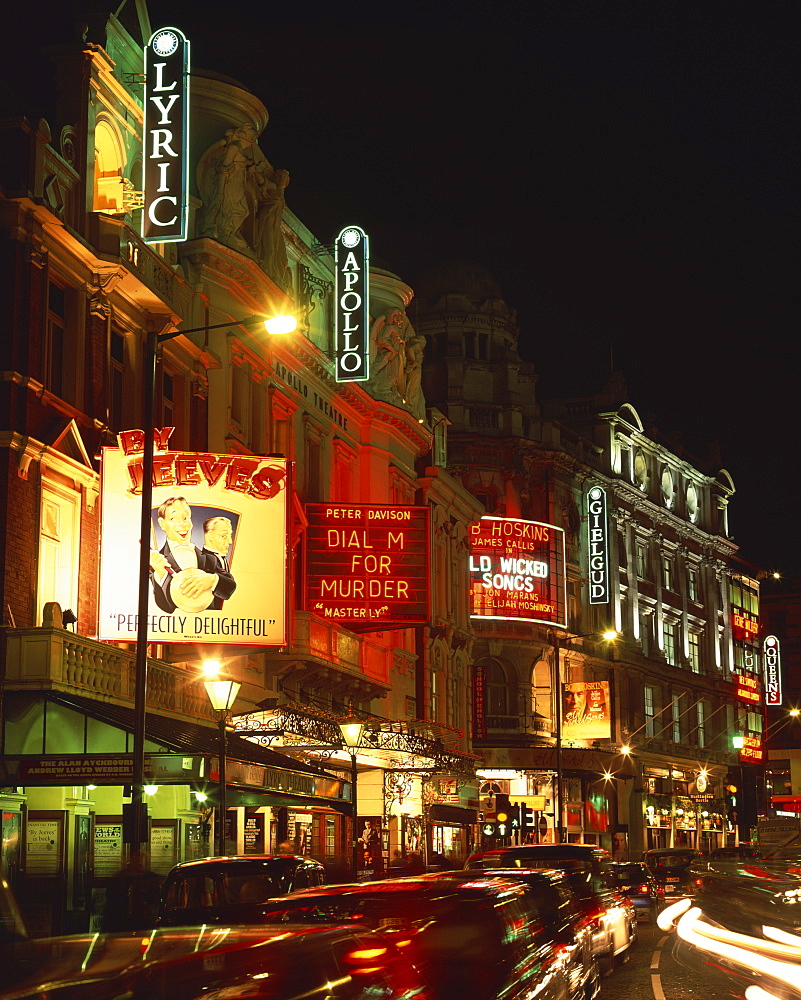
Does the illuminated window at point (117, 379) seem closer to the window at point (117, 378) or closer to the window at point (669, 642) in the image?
the window at point (117, 378)

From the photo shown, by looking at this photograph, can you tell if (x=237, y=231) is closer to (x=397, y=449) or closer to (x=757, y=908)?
(x=397, y=449)

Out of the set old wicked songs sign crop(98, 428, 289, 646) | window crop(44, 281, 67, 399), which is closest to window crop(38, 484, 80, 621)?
old wicked songs sign crop(98, 428, 289, 646)

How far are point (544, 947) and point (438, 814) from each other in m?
37.9

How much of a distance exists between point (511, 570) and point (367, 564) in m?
26.3

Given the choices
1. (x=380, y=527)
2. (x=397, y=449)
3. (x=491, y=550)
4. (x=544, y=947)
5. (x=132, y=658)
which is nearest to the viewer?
(x=544, y=947)

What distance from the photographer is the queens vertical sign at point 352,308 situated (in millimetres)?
37219

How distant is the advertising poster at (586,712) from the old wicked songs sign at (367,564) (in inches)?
1188

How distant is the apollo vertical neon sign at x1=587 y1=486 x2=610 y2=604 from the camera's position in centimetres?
6756

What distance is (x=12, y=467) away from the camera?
75.3 ft

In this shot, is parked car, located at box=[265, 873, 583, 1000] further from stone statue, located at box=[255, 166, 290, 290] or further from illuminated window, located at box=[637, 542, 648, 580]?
illuminated window, located at box=[637, 542, 648, 580]

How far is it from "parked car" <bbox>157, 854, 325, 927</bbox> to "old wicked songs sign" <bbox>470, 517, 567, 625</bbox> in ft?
139

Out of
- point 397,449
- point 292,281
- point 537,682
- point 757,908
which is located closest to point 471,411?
point 537,682

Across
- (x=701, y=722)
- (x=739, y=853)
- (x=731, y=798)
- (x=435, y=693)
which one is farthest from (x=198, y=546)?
(x=701, y=722)

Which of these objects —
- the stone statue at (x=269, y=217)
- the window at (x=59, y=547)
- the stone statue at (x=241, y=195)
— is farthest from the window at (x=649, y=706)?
the window at (x=59, y=547)
